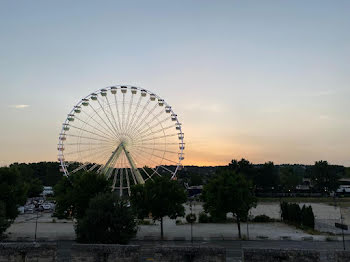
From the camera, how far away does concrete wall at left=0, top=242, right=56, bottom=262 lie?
17.2 metres

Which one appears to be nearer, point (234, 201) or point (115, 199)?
point (115, 199)

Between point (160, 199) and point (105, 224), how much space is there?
1523 cm

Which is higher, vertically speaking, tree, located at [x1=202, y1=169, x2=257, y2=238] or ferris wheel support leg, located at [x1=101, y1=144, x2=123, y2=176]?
ferris wheel support leg, located at [x1=101, y1=144, x2=123, y2=176]

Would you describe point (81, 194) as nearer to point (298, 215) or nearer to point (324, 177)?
point (298, 215)

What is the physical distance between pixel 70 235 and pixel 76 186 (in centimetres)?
603

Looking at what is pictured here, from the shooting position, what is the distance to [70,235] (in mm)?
40312

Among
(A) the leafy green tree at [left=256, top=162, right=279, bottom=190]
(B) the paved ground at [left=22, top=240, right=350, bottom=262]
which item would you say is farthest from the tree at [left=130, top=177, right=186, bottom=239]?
(A) the leafy green tree at [left=256, top=162, right=279, bottom=190]

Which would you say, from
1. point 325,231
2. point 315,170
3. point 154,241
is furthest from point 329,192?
point 154,241

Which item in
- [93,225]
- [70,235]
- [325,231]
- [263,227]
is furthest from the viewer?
[263,227]

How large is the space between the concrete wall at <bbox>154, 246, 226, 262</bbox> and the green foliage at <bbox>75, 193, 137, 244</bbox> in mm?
10572

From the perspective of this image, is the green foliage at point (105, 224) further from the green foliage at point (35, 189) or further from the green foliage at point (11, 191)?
the green foliage at point (35, 189)

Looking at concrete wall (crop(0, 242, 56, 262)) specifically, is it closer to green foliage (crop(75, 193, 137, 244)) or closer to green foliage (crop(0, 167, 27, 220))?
green foliage (crop(75, 193, 137, 244))

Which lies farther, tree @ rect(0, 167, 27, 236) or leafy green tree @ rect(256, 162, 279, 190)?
leafy green tree @ rect(256, 162, 279, 190)

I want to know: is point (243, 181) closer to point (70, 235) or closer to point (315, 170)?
point (70, 235)
